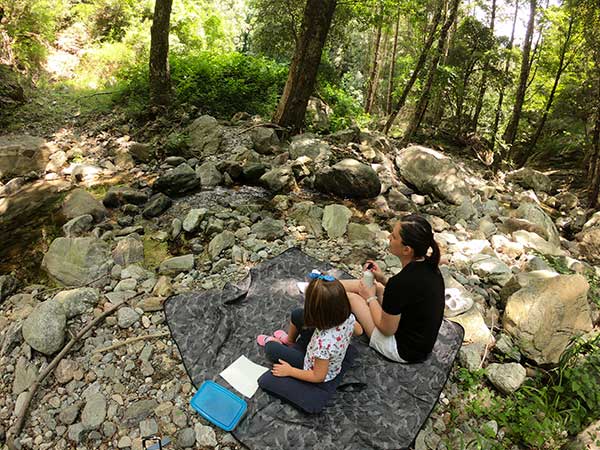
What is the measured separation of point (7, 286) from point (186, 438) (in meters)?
2.55

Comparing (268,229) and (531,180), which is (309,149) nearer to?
(268,229)

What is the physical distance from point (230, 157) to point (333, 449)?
5469 millimetres

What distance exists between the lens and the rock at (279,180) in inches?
229

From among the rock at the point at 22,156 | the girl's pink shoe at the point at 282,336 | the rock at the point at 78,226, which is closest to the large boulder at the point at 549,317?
the girl's pink shoe at the point at 282,336

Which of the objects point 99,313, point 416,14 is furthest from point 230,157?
point 416,14

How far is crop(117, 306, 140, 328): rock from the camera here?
3125mm

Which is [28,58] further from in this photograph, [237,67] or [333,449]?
[333,449]

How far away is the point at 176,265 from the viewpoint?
3.94m

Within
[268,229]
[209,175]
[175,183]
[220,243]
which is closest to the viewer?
[220,243]

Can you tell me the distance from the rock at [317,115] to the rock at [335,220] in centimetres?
407

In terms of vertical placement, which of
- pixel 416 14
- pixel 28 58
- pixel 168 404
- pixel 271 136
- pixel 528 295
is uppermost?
pixel 416 14

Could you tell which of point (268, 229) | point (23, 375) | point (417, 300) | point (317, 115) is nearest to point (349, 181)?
point (268, 229)

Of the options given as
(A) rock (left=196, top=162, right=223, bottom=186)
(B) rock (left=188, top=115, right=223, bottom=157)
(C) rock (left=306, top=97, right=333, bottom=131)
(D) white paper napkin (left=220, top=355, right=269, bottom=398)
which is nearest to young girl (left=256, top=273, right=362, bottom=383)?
(D) white paper napkin (left=220, top=355, right=269, bottom=398)

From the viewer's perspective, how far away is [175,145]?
6996 millimetres
